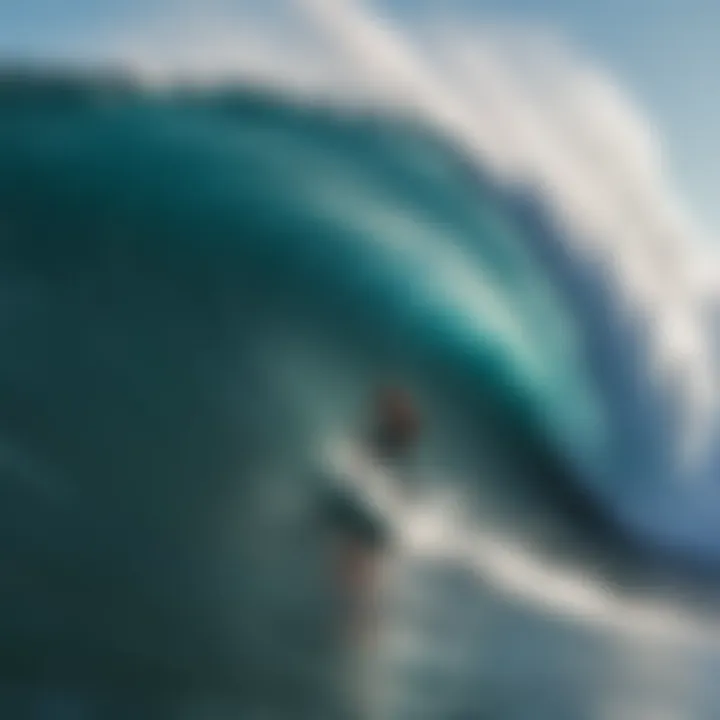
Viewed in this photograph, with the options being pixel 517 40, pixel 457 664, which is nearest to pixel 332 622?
pixel 457 664

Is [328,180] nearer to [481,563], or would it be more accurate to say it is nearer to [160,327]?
[160,327]

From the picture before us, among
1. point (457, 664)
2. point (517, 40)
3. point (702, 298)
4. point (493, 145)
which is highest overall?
point (517, 40)

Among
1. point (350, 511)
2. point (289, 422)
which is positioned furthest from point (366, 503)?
point (289, 422)

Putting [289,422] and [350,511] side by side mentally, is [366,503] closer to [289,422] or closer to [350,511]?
[350,511]

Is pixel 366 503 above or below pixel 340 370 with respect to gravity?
below
